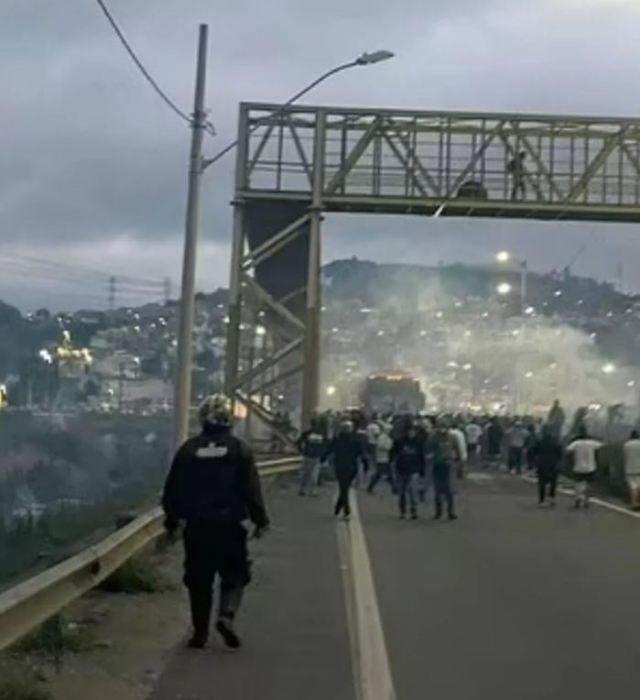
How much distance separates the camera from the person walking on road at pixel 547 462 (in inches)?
1186

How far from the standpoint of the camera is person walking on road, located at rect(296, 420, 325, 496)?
33513 millimetres

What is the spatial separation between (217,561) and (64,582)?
3.99 feet

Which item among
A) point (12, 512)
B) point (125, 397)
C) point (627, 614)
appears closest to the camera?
point (627, 614)

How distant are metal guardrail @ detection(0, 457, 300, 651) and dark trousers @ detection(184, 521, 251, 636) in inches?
37.7

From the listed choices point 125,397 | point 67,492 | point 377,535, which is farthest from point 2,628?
point 125,397

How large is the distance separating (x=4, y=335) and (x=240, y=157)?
4124cm

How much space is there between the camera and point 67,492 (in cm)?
3102

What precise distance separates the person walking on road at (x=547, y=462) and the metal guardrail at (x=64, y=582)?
1406 centimetres

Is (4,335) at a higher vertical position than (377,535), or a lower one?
higher

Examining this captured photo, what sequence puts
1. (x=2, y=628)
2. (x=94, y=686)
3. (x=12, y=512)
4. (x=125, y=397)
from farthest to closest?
(x=125, y=397) → (x=12, y=512) → (x=94, y=686) → (x=2, y=628)

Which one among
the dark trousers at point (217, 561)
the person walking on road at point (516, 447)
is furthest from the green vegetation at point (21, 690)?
the person walking on road at point (516, 447)

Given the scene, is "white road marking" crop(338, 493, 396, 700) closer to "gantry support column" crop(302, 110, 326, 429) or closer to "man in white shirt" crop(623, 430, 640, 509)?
"man in white shirt" crop(623, 430, 640, 509)

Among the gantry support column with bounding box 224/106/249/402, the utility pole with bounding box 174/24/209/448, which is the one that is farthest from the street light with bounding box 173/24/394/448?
the gantry support column with bounding box 224/106/249/402

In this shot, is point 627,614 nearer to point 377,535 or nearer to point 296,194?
point 377,535
